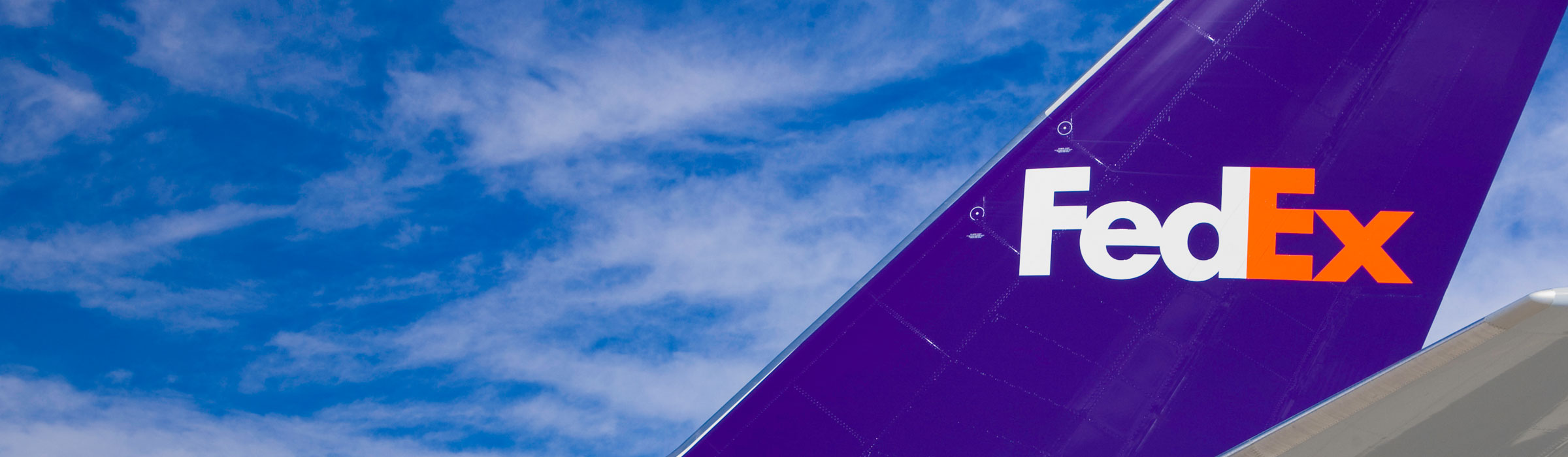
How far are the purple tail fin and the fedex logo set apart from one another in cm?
2

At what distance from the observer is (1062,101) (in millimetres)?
10422

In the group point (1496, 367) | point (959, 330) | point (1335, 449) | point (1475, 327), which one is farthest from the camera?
point (959, 330)

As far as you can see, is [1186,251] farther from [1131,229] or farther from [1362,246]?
[1362,246]

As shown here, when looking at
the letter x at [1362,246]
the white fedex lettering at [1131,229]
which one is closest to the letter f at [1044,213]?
the white fedex lettering at [1131,229]

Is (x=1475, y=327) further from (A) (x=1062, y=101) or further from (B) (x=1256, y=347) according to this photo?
(A) (x=1062, y=101)

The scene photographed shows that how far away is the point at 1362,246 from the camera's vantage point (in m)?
9.44

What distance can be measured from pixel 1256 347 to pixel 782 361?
13.5ft

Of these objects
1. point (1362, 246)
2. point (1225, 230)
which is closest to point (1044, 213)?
point (1225, 230)

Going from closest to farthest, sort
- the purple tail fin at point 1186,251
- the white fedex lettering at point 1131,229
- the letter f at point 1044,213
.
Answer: the purple tail fin at point 1186,251
the white fedex lettering at point 1131,229
the letter f at point 1044,213

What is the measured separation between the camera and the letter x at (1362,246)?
934cm

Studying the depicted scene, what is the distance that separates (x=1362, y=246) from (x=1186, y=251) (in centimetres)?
143

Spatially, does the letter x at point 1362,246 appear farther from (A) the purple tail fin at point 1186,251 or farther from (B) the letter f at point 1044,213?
(B) the letter f at point 1044,213

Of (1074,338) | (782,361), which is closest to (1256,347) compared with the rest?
(1074,338)

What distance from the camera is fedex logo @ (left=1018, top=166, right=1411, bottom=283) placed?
371 inches
